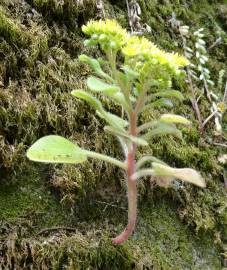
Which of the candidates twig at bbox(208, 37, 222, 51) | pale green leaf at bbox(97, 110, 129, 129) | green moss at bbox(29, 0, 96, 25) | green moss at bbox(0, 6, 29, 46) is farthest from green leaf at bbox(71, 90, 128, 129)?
twig at bbox(208, 37, 222, 51)

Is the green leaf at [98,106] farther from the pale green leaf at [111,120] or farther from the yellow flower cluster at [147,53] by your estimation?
the yellow flower cluster at [147,53]

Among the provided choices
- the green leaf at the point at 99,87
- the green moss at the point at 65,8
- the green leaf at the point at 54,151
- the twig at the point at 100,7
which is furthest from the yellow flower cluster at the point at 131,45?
the twig at the point at 100,7

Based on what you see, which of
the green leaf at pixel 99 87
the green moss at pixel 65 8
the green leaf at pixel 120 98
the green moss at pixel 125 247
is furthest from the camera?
the green moss at pixel 65 8

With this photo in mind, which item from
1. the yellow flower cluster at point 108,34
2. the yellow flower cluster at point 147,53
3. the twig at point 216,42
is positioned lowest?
the yellow flower cluster at point 147,53

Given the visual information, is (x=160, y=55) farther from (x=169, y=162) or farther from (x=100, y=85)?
(x=169, y=162)

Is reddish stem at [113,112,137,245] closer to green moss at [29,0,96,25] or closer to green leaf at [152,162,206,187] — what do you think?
green leaf at [152,162,206,187]

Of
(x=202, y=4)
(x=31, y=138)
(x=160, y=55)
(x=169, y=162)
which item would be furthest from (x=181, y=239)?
(x=202, y=4)
